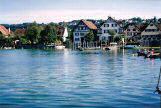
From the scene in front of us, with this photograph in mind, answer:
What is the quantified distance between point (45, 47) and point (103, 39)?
2510 cm

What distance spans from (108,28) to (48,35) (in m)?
22.7

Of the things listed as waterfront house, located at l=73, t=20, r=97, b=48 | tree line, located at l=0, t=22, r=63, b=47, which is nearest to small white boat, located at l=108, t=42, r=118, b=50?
waterfront house, located at l=73, t=20, r=97, b=48

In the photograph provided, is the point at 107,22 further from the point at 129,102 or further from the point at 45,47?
the point at 129,102

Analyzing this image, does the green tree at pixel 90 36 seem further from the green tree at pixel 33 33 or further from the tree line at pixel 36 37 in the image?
the green tree at pixel 33 33

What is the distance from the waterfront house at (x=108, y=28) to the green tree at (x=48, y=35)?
60.5ft

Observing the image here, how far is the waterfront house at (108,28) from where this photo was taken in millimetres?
146350

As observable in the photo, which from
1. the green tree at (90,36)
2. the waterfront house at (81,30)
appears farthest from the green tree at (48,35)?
the green tree at (90,36)

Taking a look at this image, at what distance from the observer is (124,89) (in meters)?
29.9

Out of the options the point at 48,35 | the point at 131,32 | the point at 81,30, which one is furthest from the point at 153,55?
the point at 48,35

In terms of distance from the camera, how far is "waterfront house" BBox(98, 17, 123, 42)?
146 meters

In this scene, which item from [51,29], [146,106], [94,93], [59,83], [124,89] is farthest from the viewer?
[51,29]

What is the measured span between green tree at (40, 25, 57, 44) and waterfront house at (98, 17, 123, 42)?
18.4m

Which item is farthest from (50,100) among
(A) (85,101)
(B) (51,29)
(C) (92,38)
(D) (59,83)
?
(B) (51,29)

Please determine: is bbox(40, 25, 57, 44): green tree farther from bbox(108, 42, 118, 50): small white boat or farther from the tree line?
bbox(108, 42, 118, 50): small white boat
